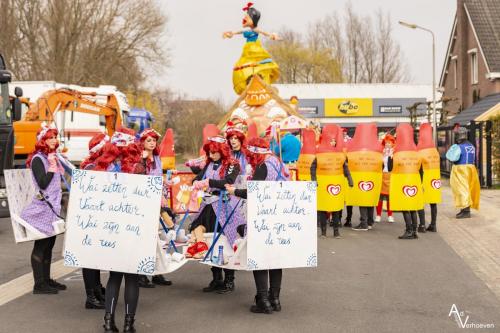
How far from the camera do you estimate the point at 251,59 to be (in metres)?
22.1

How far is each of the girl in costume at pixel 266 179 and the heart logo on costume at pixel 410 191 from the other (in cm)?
546

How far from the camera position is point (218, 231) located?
7891 mm

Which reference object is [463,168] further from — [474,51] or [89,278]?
[474,51]

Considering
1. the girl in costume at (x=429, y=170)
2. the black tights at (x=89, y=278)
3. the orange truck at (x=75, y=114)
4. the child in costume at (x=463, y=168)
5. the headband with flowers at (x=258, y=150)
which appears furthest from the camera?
the orange truck at (x=75, y=114)

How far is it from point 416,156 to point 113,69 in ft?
117

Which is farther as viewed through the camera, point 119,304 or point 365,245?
point 365,245

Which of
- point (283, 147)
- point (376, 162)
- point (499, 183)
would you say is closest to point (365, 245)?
point (376, 162)

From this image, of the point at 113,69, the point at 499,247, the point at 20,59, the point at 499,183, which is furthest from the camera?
the point at 113,69

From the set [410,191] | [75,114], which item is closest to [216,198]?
[410,191]

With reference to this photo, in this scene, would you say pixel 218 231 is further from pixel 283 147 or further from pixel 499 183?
pixel 499 183

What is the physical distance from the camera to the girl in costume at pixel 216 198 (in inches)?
306

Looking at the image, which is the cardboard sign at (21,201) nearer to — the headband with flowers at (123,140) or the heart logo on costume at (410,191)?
the headband with flowers at (123,140)

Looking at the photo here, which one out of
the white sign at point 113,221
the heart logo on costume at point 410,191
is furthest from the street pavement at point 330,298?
the heart logo on costume at point 410,191

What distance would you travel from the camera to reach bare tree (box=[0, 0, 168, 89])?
138 ft
